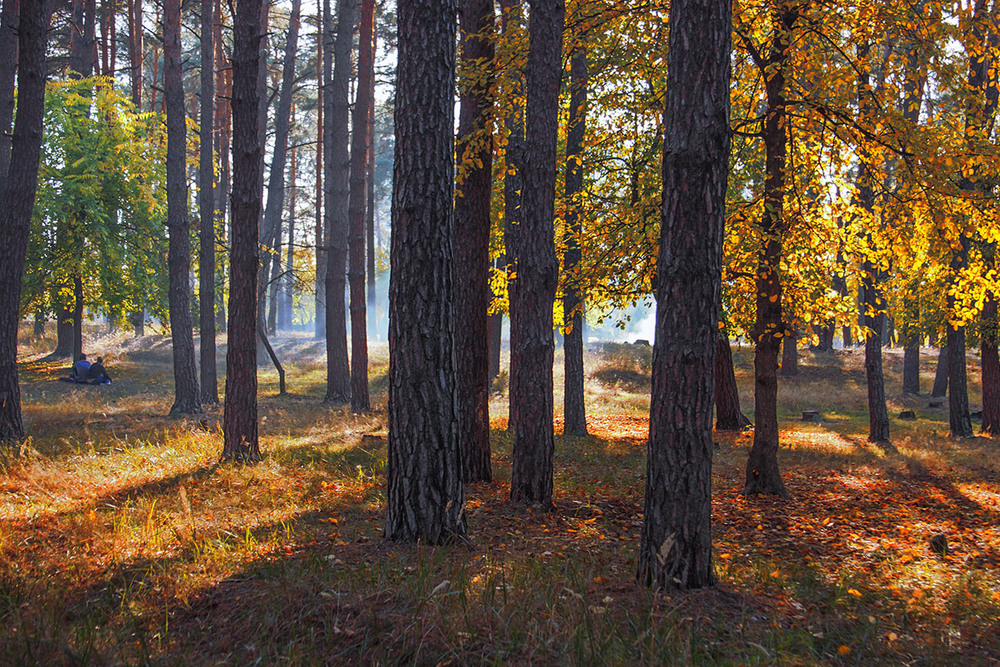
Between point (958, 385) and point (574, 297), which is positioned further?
point (958, 385)

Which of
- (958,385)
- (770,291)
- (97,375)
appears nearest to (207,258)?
(97,375)

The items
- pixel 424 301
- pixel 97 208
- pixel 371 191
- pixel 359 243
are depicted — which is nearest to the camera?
pixel 424 301

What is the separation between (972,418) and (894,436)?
13.7ft

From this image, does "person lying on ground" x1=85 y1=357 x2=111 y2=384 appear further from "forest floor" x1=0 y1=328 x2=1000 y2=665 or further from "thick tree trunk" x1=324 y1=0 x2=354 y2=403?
"forest floor" x1=0 y1=328 x2=1000 y2=665

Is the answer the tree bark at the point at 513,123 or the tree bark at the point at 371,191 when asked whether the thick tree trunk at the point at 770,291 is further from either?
the tree bark at the point at 371,191

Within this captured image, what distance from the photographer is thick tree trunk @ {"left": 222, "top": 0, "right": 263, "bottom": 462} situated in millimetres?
8773

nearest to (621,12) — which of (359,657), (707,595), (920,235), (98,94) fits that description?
(920,235)

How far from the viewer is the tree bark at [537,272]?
7.00m

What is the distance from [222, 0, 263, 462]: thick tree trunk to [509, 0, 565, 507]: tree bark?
3.97 metres

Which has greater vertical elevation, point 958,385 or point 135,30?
point 135,30

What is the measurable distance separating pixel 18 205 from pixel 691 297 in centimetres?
967

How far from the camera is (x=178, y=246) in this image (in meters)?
15.1

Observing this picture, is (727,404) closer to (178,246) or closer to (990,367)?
(990,367)

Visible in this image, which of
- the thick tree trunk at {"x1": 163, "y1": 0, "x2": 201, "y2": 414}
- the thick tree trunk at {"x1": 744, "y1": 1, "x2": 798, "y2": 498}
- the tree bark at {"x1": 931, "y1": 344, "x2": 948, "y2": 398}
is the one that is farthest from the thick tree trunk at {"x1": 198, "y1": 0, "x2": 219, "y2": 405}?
the tree bark at {"x1": 931, "y1": 344, "x2": 948, "y2": 398}
